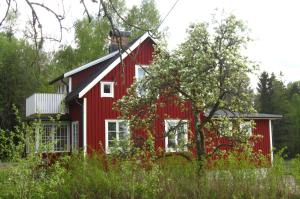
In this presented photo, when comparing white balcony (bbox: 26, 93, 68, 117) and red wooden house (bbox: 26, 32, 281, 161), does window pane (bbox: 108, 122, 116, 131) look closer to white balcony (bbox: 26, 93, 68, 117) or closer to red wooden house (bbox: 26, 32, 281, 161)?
red wooden house (bbox: 26, 32, 281, 161)

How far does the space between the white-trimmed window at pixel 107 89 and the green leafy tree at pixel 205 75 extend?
241 inches

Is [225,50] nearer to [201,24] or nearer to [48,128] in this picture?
[201,24]

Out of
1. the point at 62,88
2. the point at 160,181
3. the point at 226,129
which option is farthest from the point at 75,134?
the point at 160,181

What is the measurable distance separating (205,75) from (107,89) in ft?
26.4

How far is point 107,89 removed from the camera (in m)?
22.7

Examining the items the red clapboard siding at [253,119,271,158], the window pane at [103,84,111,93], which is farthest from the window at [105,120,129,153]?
the red clapboard siding at [253,119,271,158]

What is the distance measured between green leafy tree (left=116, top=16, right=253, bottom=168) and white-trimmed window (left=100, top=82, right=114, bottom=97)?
6.13 metres

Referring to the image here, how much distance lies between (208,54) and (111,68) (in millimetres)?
7519

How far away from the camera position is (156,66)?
53.5 feet

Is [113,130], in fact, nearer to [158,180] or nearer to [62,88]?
[62,88]

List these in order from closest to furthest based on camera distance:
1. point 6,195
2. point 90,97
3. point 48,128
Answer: point 6,195 < point 90,97 < point 48,128

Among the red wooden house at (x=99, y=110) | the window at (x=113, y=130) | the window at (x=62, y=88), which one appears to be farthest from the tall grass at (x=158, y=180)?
the window at (x=62, y=88)

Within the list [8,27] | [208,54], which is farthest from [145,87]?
[8,27]

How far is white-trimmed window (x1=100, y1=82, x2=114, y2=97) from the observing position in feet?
73.5
